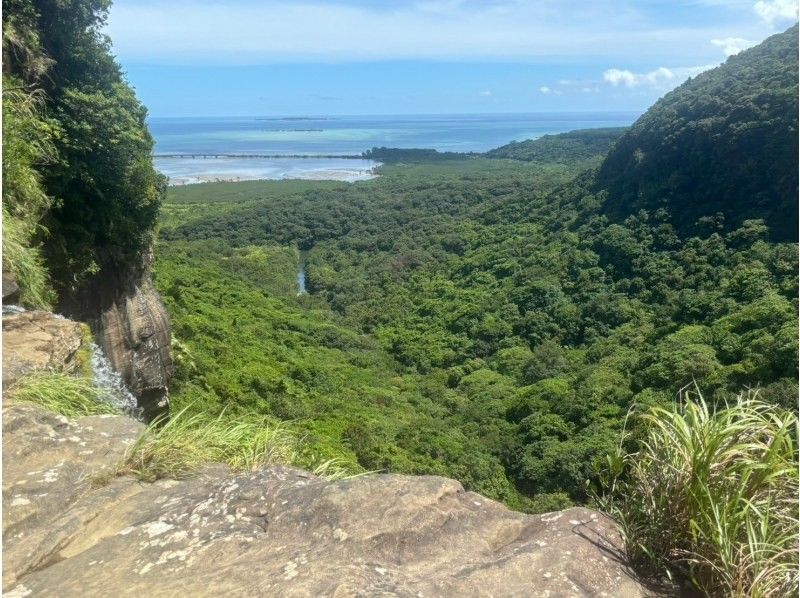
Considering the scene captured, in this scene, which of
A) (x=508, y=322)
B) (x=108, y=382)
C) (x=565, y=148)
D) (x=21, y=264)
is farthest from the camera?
(x=565, y=148)

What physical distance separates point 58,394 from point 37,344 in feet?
2.66

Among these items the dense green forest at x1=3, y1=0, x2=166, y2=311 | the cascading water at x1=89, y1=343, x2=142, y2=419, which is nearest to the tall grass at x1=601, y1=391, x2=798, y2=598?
the cascading water at x1=89, y1=343, x2=142, y2=419

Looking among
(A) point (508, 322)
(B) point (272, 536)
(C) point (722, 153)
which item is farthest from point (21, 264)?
(C) point (722, 153)

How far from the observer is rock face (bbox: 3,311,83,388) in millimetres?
4480

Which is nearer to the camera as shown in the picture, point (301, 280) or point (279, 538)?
point (279, 538)

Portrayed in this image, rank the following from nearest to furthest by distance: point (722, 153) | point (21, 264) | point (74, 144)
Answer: point (21, 264), point (74, 144), point (722, 153)

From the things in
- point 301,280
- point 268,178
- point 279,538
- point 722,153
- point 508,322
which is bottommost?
point 508,322

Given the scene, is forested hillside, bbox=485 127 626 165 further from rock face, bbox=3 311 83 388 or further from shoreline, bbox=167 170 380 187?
rock face, bbox=3 311 83 388

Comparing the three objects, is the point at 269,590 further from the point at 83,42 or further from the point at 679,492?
the point at 83,42

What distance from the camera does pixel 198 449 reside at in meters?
3.80

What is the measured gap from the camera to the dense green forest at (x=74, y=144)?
324 inches

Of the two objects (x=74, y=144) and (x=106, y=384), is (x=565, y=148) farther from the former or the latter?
(x=106, y=384)

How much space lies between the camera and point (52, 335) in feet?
16.6

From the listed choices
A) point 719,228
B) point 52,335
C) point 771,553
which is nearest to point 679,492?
point 771,553
